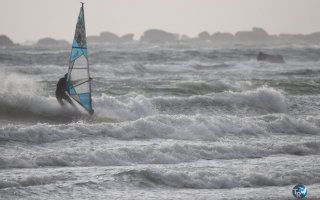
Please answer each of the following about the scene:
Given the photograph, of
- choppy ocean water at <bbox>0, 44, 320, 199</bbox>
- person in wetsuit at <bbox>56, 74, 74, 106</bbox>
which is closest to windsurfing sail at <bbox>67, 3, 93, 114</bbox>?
person in wetsuit at <bbox>56, 74, 74, 106</bbox>

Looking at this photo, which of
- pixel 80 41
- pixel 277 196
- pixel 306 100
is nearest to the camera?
pixel 277 196

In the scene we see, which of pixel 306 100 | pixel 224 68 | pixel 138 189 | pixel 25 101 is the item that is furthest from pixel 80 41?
pixel 224 68

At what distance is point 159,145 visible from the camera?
14.6 metres

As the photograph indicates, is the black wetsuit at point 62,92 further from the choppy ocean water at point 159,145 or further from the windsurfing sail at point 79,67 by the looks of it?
the choppy ocean water at point 159,145

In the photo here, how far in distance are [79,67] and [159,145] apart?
3.81 metres

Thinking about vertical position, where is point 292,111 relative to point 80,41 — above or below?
below

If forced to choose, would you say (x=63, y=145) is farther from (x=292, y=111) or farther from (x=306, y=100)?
(x=306, y=100)

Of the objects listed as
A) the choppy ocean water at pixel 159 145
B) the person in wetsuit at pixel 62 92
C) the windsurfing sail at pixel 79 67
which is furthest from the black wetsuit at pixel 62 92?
the choppy ocean water at pixel 159 145

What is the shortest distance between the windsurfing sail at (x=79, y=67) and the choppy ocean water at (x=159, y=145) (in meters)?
0.96

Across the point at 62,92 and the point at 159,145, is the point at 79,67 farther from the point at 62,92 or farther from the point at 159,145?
the point at 159,145

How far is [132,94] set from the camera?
2250 cm

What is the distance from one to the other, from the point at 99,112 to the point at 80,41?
3.06 m

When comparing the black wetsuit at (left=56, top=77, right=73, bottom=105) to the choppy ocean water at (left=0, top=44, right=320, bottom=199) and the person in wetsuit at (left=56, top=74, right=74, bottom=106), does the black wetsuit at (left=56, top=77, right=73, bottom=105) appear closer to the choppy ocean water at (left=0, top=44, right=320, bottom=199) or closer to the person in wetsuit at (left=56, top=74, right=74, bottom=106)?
the person in wetsuit at (left=56, top=74, right=74, bottom=106)

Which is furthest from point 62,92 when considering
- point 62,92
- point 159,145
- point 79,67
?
point 159,145
